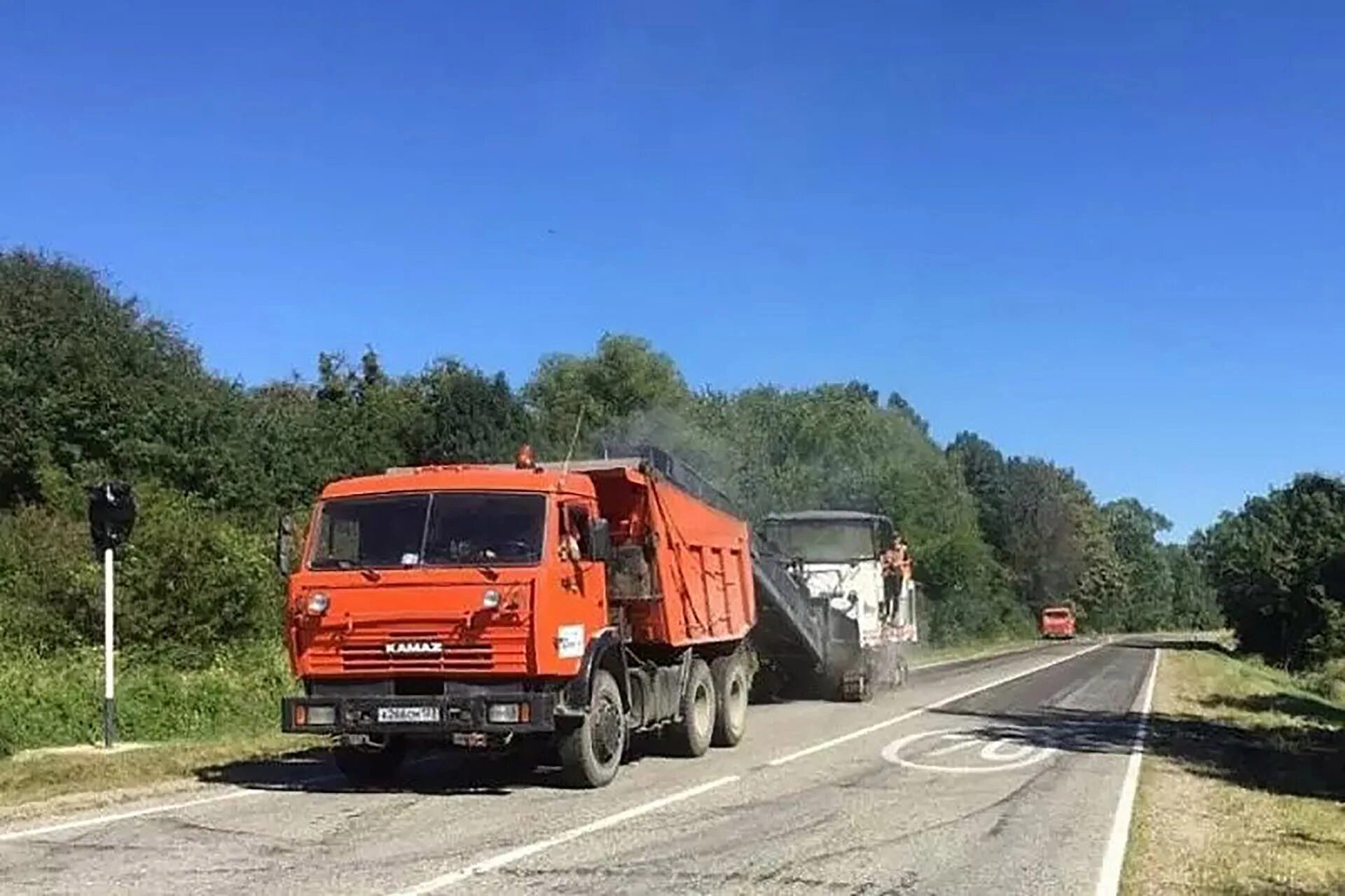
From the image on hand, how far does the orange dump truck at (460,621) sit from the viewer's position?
12.9m

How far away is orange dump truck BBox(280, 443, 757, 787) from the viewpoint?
508 inches

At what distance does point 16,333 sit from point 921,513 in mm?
47726

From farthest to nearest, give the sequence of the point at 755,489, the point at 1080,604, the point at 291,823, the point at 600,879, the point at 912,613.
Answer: the point at 1080,604 → the point at 755,489 → the point at 912,613 → the point at 291,823 → the point at 600,879

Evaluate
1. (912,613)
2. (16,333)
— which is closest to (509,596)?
(912,613)

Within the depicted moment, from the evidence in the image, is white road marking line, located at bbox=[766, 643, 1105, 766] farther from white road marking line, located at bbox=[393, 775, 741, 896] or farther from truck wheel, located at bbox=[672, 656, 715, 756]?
white road marking line, located at bbox=[393, 775, 741, 896]

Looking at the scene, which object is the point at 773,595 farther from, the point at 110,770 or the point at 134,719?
the point at 110,770

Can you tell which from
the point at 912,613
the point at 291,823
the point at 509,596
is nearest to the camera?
the point at 291,823

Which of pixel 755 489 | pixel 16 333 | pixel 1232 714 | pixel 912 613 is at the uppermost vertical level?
pixel 16 333

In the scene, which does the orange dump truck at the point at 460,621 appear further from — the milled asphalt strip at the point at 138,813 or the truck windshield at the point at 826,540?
the truck windshield at the point at 826,540

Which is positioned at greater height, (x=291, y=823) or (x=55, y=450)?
(x=55, y=450)

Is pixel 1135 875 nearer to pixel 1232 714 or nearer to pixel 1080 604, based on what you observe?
pixel 1232 714

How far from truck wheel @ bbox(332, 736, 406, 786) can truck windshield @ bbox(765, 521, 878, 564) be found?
1461 cm

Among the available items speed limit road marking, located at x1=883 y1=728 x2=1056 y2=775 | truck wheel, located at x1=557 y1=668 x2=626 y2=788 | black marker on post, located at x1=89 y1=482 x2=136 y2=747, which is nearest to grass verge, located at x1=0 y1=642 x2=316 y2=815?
black marker on post, located at x1=89 y1=482 x2=136 y2=747

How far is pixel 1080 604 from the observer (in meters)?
120
